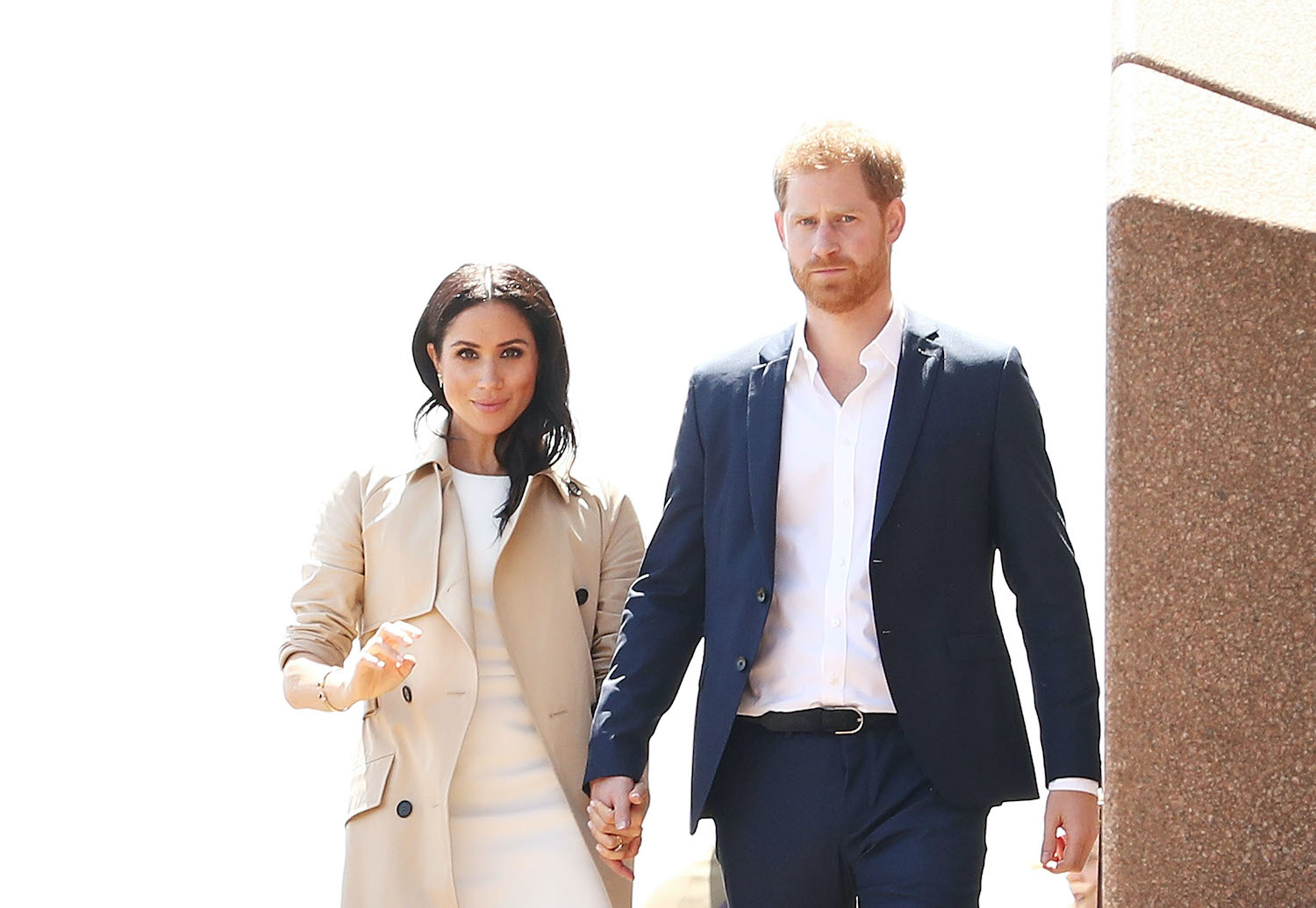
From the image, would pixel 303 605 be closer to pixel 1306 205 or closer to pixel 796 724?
pixel 796 724

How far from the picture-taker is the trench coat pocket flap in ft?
12.1

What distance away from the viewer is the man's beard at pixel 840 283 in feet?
10.9

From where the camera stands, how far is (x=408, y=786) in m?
3.68

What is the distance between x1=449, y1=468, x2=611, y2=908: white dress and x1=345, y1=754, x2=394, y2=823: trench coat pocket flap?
0.14 metres

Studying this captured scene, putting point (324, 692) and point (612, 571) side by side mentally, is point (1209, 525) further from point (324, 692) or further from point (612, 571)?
point (324, 692)

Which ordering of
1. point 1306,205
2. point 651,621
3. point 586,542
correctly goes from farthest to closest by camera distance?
point 586,542
point 651,621
point 1306,205

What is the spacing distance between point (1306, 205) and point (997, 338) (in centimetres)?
104

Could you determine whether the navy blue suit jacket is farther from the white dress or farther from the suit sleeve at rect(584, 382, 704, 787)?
the white dress

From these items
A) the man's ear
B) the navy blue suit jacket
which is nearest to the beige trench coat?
the navy blue suit jacket

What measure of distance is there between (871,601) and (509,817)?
924mm

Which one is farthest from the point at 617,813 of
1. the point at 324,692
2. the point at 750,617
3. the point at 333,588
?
the point at 333,588

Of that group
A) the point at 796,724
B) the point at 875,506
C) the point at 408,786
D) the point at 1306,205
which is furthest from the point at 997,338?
the point at 408,786

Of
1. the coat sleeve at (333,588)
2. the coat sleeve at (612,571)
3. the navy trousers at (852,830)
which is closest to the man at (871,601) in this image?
the navy trousers at (852,830)

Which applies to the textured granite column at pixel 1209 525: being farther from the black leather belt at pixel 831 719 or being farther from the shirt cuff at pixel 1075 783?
the black leather belt at pixel 831 719
